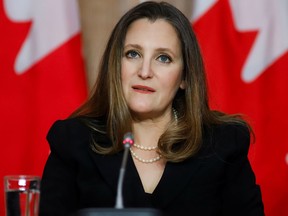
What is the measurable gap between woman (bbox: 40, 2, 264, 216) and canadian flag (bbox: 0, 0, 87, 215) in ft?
1.58

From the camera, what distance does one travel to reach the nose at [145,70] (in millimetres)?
1868

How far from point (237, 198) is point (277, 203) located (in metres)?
0.56

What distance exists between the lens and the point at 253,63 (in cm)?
253

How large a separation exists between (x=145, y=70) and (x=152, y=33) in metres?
0.13

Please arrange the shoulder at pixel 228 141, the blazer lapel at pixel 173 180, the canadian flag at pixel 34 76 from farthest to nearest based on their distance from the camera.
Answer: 1. the canadian flag at pixel 34 76
2. the shoulder at pixel 228 141
3. the blazer lapel at pixel 173 180

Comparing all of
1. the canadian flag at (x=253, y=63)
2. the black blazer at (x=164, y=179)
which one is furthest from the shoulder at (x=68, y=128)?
the canadian flag at (x=253, y=63)

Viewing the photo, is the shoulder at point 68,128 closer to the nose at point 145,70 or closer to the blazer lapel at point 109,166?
the blazer lapel at point 109,166

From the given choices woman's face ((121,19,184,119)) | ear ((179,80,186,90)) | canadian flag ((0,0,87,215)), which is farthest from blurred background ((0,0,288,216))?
woman's face ((121,19,184,119))

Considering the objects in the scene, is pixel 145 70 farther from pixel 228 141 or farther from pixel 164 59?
pixel 228 141

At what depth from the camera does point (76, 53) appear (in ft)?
8.44

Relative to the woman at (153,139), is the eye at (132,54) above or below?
above

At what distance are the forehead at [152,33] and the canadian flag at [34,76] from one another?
587 mm

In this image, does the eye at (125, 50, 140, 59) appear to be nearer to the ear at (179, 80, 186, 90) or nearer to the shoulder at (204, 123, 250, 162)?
the ear at (179, 80, 186, 90)

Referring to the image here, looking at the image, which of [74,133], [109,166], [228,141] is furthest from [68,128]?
[228,141]
